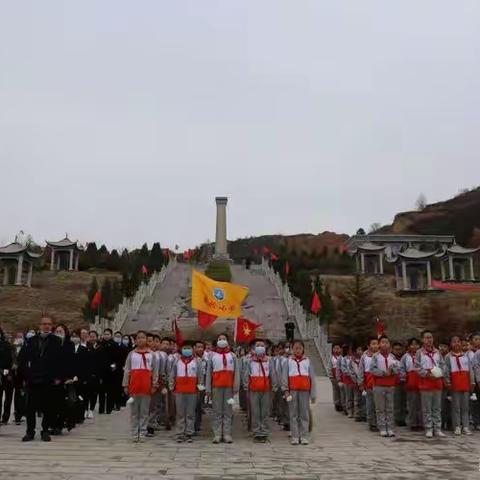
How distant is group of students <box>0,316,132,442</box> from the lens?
318 inches

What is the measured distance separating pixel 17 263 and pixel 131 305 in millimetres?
13866

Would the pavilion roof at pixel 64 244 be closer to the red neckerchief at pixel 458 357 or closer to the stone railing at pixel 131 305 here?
the stone railing at pixel 131 305

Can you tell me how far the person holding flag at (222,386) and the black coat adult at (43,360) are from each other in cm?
235

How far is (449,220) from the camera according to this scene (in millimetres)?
69188

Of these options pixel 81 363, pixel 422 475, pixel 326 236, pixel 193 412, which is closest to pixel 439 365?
pixel 422 475

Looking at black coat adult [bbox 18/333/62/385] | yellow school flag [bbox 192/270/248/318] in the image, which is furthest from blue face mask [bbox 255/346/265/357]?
black coat adult [bbox 18/333/62/385]

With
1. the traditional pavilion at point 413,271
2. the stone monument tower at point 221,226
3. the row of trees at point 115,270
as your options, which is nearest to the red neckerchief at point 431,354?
the row of trees at point 115,270

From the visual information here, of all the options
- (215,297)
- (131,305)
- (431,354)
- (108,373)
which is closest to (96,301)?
(131,305)

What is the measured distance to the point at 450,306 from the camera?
31594mm

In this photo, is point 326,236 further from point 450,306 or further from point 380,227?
point 450,306

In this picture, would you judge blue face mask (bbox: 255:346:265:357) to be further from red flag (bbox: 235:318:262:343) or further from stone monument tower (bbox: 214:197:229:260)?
stone monument tower (bbox: 214:197:229:260)

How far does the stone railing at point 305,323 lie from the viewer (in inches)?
806

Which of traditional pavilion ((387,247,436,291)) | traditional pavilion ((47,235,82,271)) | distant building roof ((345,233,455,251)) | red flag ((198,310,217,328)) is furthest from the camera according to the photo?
distant building roof ((345,233,455,251))

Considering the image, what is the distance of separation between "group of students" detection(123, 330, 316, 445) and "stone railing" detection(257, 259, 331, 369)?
11.1 metres
